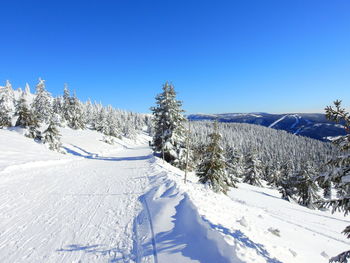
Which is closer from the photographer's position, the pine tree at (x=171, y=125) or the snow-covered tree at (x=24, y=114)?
the pine tree at (x=171, y=125)

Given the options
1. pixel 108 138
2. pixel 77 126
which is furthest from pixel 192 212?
pixel 77 126

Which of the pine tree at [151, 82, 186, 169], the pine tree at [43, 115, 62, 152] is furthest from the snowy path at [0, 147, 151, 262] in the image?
the pine tree at [43, 115, 62, 152]

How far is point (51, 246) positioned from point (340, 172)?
8743 mm

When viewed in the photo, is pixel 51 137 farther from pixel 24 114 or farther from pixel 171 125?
pixel 171 125

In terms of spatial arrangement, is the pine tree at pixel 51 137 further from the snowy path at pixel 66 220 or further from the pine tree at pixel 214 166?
the pine tree at pixel 214 166

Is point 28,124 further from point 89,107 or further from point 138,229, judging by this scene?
point 89,107

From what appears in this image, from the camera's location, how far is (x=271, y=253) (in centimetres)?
662

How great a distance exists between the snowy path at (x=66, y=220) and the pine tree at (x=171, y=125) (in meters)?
13.2

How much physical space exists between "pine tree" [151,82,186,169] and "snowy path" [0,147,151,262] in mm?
13212

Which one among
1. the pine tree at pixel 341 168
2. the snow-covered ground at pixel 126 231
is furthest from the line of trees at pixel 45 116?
the pine tree at pixel 341 168

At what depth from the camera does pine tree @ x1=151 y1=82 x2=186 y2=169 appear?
26328 millimetres

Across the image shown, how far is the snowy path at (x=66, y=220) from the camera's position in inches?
219

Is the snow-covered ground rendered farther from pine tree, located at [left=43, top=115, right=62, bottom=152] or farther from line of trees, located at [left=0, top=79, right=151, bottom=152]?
line of trees, located at [left=0, top=79, right=151, bottom=152]

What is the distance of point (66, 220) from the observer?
771 centimetres
